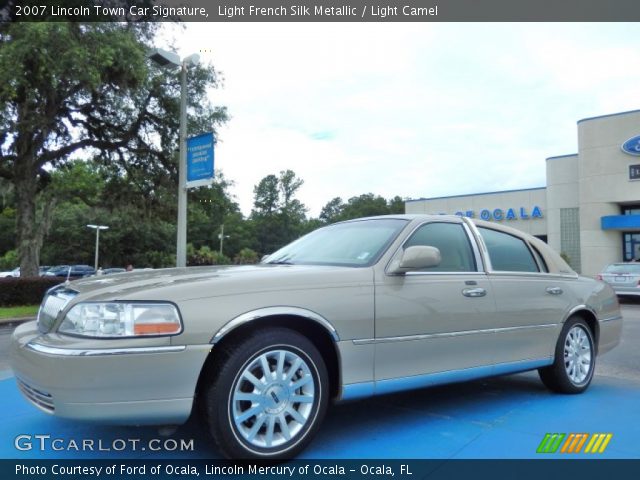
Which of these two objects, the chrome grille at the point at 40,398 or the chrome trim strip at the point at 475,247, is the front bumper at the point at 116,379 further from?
the chrome trim strip at the point at 475,247

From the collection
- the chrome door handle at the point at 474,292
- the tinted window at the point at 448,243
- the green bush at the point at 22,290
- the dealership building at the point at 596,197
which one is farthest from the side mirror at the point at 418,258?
the dealership building at the point at 596,197

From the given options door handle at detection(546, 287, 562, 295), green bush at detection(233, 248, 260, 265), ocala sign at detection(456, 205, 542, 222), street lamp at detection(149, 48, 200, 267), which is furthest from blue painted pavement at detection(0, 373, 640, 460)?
green bush at detection(233, 248, 260, 265)

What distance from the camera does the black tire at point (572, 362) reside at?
194 inches

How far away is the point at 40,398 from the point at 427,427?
2520 millimetres

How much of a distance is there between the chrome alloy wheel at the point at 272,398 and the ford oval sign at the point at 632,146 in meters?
31.6

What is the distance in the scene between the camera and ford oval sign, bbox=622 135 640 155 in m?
29.5

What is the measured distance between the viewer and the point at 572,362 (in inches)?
199

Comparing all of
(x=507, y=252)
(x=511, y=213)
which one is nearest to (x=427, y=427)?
(x=507, y=252)

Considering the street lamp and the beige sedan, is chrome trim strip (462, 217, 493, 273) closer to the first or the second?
the beige sedan

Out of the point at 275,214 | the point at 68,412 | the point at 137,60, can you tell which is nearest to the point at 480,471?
the point at 68,412

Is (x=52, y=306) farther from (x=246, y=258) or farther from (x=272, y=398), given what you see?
(x=246, y=258)

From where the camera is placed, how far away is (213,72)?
20.7 metres

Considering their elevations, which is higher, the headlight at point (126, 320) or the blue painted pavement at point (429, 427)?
the headlight at point (126, 320)

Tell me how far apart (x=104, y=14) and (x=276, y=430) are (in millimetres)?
17016
